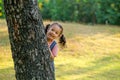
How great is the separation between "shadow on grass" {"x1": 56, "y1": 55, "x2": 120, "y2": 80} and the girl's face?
2.72 m

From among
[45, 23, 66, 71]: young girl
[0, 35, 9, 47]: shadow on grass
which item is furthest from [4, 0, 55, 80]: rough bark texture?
[0, 35, 9, 47]: shadow on grass

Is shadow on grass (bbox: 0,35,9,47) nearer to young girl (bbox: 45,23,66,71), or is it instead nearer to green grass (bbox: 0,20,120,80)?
green grass (bbox: 0,20,120,80)

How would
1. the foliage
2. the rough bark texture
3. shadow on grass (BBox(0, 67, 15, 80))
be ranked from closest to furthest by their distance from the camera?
the rough bark texture, shadow on grass (BBox(0, 67, 15, 80)), the foliage

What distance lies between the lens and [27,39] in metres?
4.17

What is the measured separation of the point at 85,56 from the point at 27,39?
5.30 metres

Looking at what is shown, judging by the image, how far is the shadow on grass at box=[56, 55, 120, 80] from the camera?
7.76m

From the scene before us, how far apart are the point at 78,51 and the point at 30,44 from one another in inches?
217

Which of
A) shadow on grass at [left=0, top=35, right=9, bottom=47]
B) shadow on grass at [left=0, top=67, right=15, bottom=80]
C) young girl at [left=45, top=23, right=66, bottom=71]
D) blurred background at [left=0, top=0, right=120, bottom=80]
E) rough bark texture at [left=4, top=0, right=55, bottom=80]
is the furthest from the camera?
shadow on grass at [left=0, top=35, right=9, bottom=47]

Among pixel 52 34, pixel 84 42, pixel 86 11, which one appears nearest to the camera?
pixel 52 34

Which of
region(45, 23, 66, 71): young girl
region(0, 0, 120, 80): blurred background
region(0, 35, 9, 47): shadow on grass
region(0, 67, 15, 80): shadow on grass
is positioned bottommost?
region(0, 0, 120, 80): blurred background

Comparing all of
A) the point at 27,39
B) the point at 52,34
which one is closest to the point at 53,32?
the point at 52,34

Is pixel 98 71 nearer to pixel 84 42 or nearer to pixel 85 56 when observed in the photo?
pixel 85 56

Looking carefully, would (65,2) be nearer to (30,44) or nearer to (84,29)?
(84,29)

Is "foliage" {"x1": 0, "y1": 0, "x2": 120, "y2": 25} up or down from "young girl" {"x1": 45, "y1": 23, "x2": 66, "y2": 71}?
down
